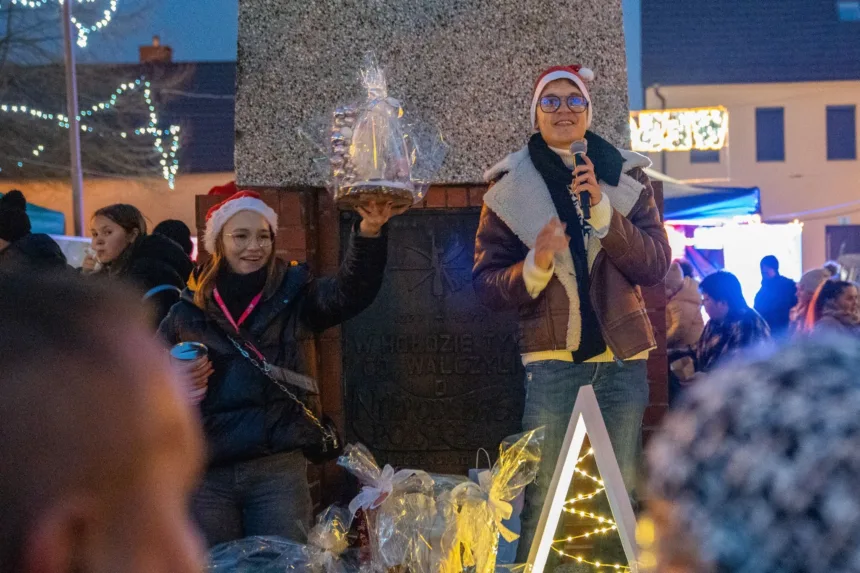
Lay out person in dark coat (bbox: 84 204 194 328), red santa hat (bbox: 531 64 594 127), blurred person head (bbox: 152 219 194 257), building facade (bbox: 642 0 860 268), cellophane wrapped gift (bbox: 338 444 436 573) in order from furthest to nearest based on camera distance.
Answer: building facade (bbox: 642 0 860 268), blurred person head (bbox: 152 219 194 257), person in dark coat (bbox: 84 204 194 328), red santa hat (bbox: 531 64 594 127), cellophane wrapped gift (bbox: 338 444 436 573)

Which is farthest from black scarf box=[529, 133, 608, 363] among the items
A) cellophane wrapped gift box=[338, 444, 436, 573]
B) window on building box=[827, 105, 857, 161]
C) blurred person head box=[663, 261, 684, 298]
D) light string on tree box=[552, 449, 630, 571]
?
window on building box=[827, 105, 857, 161]

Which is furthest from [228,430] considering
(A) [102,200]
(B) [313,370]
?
(A) [102,200]

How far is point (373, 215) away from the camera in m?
3.33

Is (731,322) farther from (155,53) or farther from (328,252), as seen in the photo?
(155,53)

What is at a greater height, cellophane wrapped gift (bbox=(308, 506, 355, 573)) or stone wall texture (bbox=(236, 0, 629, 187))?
stone wall texture (bbox=(236, 0, 629, 187))

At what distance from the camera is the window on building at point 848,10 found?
30.6 metres

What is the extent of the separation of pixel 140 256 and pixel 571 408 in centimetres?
221

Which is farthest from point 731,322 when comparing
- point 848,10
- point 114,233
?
point 848,10

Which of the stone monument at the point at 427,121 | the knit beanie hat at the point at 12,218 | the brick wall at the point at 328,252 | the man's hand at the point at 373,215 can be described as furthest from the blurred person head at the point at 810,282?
the knit beanie hat at the point at 12,218

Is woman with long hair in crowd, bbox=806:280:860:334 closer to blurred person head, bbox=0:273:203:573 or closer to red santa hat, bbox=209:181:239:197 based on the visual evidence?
red santa hat, bbox=209:181:239:197

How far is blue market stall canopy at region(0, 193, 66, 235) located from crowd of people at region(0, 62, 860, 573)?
544 centimetres

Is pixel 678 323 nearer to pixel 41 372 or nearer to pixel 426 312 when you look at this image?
pixel 426 312

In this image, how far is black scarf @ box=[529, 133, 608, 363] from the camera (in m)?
3.55

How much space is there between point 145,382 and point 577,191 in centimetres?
255
